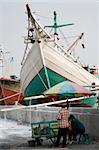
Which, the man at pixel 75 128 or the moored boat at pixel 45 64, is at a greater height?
the moored boat at pixel 45 64

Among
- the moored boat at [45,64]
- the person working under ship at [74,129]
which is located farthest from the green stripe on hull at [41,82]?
the person working under ship at [74,129]

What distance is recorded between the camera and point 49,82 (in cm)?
2773

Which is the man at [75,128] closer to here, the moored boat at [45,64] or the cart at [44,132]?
the cart at [44,132]

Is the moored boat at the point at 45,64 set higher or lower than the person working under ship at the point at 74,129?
higher

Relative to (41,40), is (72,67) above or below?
below

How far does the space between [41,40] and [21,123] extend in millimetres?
8482

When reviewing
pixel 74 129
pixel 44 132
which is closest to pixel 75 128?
pixel 74 129

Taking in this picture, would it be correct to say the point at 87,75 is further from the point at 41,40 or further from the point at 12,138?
the point at 12,138

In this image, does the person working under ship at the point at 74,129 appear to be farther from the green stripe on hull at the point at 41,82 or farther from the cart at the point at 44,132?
the green stripe on hull at the point at 41,82

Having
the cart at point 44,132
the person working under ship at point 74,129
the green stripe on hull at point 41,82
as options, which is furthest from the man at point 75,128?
the green stripe on hull at point 41,82

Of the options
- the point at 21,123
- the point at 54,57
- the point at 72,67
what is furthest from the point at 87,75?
the point at 21,123

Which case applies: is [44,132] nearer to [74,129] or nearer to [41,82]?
[74,129]

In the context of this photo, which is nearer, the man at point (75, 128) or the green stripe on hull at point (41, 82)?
the man at point (75, 128)

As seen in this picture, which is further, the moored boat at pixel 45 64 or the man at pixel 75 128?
the moored boat at pixel 45 64
